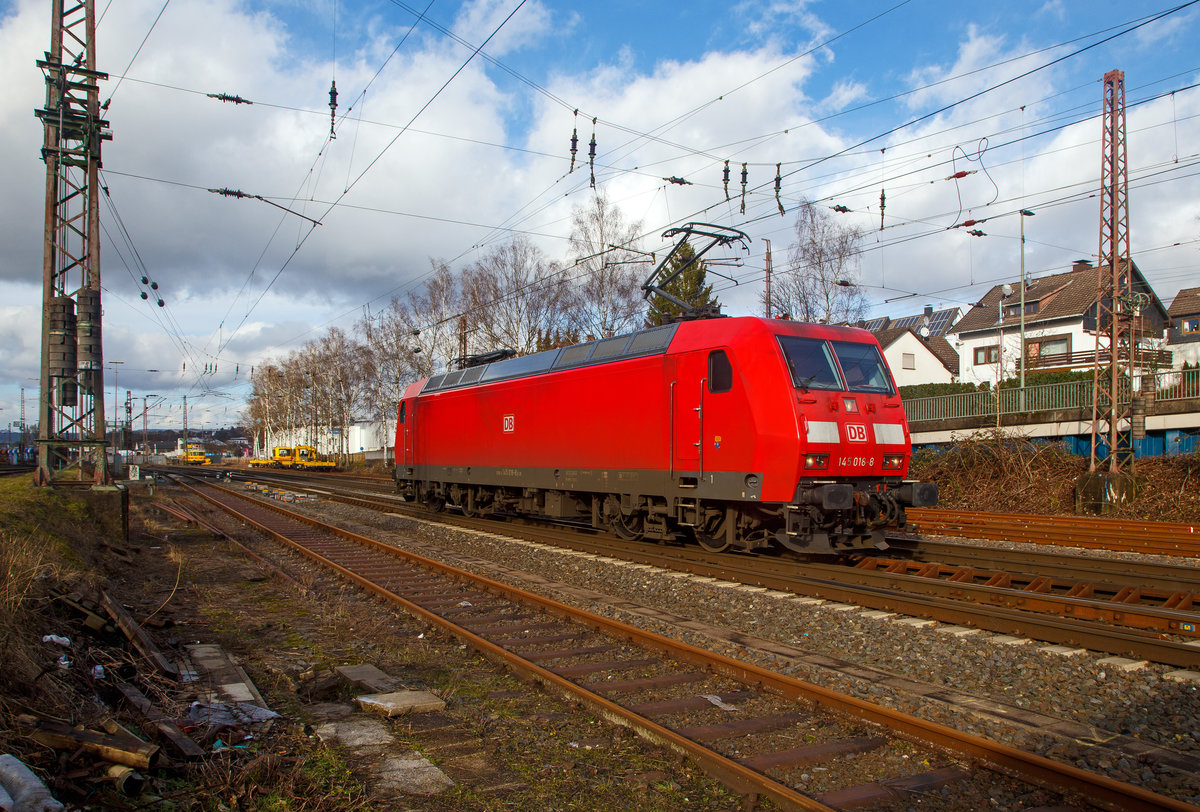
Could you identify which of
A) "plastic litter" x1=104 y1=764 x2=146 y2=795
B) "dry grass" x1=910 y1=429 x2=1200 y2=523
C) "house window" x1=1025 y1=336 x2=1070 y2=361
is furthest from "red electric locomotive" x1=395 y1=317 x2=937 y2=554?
"house window" x1=1025 y1=336 x2=1070 y2=361

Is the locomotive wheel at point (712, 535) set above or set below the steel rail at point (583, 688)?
above

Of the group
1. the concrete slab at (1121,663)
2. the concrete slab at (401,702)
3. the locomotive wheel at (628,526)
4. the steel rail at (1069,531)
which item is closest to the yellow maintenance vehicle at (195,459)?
the locomotive wheel at (628,526)

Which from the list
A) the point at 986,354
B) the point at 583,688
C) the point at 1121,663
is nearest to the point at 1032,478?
the point at 1121,663

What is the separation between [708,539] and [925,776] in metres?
7.60

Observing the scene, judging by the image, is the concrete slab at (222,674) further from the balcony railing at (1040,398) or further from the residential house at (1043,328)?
the residential house at (1043,328)

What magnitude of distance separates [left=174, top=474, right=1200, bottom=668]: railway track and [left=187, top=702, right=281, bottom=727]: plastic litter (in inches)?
231

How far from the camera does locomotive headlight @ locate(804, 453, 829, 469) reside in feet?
31.9

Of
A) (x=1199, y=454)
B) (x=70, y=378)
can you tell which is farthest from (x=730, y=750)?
(x=1199, y=454)

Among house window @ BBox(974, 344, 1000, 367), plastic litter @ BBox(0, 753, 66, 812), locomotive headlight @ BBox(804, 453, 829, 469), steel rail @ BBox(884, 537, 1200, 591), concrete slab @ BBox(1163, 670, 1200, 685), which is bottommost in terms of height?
concrete slab @ BBox(1163, 670, 1200, 685)

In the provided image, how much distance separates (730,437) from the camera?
1041cm

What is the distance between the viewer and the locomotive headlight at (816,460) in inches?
383

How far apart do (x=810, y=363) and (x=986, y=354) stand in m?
38.7

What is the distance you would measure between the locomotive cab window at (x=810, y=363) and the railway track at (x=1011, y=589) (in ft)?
7.76

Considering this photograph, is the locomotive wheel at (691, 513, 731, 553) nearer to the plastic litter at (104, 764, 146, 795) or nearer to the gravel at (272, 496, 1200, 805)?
the gravel at (272, 496, 1200, 805)
